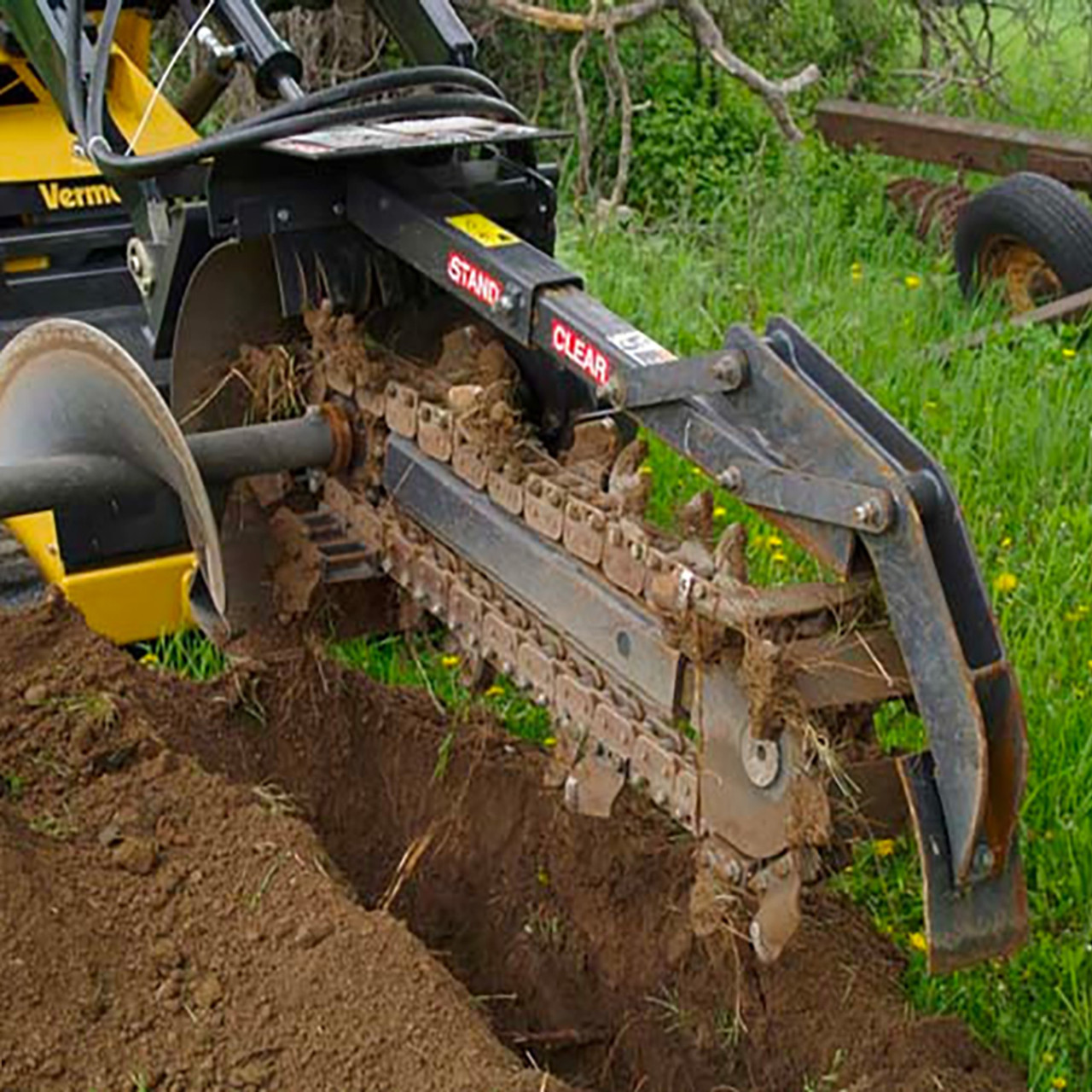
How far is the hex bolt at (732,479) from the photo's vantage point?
9.55 ft

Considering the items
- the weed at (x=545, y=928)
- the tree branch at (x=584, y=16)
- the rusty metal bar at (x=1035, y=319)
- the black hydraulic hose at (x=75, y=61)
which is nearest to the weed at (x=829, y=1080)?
the weed at (x=545, y=928)

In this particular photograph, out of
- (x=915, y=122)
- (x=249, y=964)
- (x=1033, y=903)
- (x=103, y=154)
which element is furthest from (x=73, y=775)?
(x=915, y=122)

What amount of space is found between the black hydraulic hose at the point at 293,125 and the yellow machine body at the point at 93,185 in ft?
2.95

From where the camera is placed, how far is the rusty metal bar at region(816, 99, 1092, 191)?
8156 millimetres

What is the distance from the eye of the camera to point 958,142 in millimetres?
8555

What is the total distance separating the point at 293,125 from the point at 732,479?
3.96 ft

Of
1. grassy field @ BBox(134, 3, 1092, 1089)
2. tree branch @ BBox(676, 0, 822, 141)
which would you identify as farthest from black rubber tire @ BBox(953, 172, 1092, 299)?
tree branch @ BBox(676, 0, 822, 141)

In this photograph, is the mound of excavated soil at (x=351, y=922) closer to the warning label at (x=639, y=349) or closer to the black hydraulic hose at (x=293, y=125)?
the warning label at (x=639, y=349)

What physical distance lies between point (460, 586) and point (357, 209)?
759mm

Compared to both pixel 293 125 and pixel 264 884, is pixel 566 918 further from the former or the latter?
pixel 293 125

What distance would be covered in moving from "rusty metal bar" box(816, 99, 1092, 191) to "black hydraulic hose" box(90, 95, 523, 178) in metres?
4.79

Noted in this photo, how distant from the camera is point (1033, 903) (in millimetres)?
3918

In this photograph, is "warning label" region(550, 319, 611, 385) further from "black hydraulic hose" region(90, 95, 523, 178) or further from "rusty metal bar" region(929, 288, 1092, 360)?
"rusty metal bar" region(929, 288, 1092, 360)

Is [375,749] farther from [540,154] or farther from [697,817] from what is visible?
[540,154]
